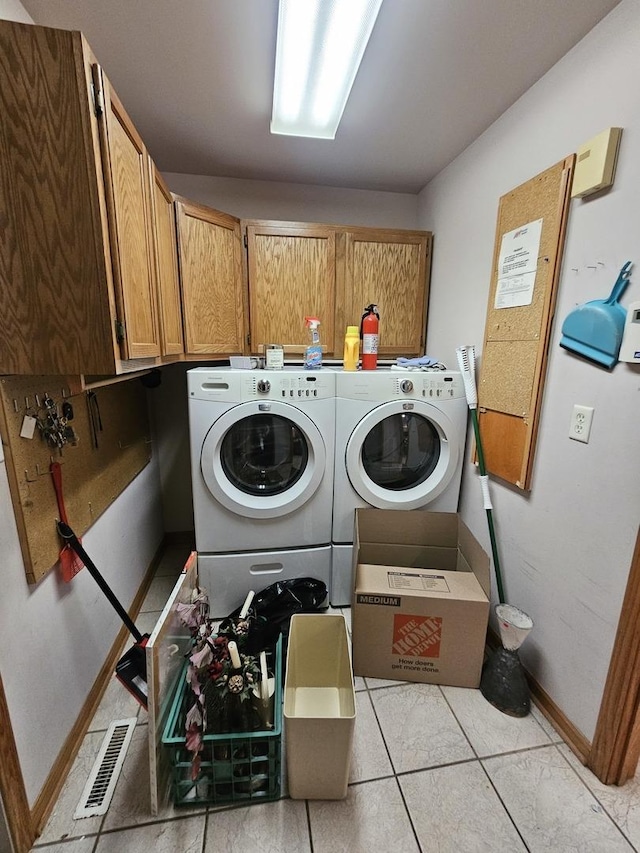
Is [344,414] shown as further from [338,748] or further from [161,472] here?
[161,472]

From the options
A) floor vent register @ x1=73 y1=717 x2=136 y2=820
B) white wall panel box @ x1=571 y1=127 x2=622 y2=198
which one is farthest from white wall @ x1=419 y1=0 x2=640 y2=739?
floor vent register @ x1=73 y1=717 x2=136 y2=820

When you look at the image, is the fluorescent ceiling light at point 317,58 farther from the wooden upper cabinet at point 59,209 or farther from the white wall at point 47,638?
the white wall at point 47,638

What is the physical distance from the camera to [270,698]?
3.50 ft

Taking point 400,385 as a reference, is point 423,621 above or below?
below

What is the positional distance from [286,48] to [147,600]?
96.7 inches

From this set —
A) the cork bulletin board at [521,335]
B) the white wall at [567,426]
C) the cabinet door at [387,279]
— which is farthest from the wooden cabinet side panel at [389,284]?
the cork bulletin board at [521,335]

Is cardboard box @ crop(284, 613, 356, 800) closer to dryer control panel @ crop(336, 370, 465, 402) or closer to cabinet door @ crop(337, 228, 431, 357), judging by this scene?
dryer control panel @ crop(336, 370, 465, 402)

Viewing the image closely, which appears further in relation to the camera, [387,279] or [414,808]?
[387,279]

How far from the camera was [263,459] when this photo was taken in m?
1.81

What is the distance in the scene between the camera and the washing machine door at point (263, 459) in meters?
1.62

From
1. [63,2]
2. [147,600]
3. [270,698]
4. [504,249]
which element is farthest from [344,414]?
[63,2]

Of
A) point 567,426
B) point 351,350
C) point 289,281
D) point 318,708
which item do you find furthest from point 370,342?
point 318,708

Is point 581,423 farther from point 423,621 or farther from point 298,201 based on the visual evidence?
point 298,201

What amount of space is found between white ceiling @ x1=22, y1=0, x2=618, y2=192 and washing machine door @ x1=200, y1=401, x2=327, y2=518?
4.08ft
